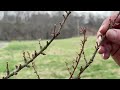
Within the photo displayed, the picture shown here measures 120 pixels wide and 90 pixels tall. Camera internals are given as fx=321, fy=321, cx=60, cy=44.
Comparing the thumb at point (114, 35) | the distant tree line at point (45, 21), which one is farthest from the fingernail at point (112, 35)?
the distant tree line at point (45, 21)

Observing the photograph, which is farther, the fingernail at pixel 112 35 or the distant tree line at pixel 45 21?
the distant tree line at pixel 45 21

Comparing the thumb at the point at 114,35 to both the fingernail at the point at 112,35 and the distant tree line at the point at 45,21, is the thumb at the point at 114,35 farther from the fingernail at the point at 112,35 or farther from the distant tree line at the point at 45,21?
the distant tree line at the point at 45,21

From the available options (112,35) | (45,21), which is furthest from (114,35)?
(45,21)

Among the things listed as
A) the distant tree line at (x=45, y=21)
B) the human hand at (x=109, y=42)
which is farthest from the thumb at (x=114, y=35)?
the distant tree line at (x=45, y=21)

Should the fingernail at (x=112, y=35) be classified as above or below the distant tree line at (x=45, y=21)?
above

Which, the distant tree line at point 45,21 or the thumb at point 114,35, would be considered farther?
the distant tree line at point 45,21

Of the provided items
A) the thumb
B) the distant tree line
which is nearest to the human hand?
the thumb

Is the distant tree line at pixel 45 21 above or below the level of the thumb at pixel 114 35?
below
